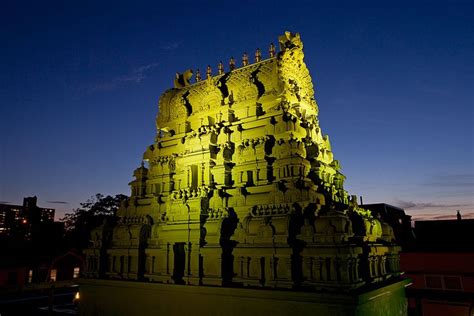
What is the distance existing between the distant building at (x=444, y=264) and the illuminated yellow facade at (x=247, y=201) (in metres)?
7.70

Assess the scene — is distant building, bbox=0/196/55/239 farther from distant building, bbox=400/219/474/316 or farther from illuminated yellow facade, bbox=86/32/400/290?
distant building, bbox=400/219/474/316

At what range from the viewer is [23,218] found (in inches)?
2768

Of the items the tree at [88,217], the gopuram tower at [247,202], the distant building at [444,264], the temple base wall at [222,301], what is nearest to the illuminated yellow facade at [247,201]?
the gopuram tower at [247,202]

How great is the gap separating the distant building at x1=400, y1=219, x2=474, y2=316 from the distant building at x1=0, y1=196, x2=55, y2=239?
47.5 metres

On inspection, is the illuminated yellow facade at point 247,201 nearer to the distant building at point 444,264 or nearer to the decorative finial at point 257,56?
the decorative finial at point 257,56

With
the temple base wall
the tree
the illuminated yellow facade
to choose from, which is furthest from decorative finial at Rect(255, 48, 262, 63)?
the tree

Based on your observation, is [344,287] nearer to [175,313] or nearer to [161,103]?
[175,313]

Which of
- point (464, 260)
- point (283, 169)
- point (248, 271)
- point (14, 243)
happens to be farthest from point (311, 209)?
point (14, 243)

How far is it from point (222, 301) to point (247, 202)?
451 centimetres

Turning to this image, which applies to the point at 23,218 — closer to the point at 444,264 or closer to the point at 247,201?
the point at 247,201

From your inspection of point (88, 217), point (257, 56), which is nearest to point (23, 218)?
point (88, 217)

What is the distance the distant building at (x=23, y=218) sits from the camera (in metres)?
59.3

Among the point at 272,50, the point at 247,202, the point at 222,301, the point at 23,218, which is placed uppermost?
the point at 272,50

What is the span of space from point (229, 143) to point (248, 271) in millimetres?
6812
